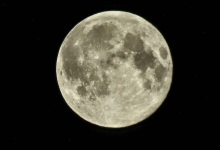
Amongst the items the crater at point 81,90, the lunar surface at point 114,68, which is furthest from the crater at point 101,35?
the crater at point 81,90

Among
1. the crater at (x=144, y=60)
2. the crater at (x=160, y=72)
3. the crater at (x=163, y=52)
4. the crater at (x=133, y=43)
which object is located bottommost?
the crater at (x=160, y=72)

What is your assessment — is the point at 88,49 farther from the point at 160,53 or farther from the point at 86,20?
the point at 160,53

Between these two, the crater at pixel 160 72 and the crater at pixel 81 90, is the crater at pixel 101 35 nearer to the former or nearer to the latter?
the crater at pixel 81 90

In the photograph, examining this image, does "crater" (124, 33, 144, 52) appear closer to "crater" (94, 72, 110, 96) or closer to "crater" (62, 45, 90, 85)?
"crater" (94, 72, 110, 96)

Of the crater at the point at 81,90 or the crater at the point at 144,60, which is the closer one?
the crater at the point at 144,60

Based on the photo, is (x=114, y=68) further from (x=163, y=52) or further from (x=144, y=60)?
(x=163, y=52)

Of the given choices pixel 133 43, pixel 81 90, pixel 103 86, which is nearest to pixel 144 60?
pixel 133 43

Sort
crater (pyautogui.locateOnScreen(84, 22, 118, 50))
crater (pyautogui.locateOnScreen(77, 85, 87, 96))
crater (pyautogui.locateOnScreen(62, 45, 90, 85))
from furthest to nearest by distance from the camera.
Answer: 1. crater (pyautogui.locateOnScreen(77, 85, 87, 96))
2. crater (pyautogui.locateOnScreen(62, 45, 90, 85))
3. crater (pyautogui.locateOnScreen(84, 22, 118, 50))

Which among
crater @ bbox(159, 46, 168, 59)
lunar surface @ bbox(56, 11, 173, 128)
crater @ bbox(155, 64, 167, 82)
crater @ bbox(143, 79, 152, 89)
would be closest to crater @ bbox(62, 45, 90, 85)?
lunar surface @ bbox(56, 11, 173, 128)
